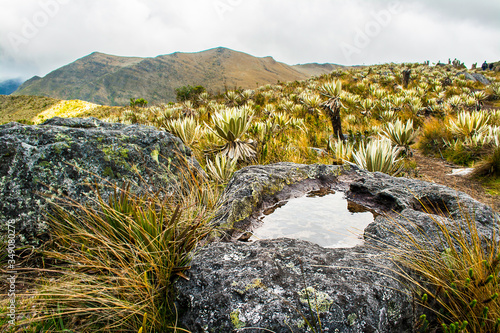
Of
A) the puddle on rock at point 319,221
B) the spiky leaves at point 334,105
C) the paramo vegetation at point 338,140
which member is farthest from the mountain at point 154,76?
the puddle on rock at point 319,221

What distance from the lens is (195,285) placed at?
45.3 inches

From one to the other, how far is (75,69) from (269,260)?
670 feet

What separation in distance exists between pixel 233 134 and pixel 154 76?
448 ft

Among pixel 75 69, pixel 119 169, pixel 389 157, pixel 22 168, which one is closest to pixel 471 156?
pixel 389 157

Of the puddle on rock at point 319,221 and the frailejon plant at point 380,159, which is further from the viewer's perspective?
the frailejon plant at point 380,159

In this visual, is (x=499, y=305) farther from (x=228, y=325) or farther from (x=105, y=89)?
(x=105, y=89)

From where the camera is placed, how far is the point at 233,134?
3836 millimetres

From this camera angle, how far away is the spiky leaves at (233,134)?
12.5 feet

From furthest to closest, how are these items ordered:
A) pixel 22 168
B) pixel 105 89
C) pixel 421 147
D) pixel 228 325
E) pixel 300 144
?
1. pixel 105 89
2. pixel 421 147
3. pixel 300 144
4. pixel 22 168
5. pixel 228 325

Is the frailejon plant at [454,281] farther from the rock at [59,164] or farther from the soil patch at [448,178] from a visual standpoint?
the rock at [59,164]

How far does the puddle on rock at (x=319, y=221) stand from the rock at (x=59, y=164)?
122cm

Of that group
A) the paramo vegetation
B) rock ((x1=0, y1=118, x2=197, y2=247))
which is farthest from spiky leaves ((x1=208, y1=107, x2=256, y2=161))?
rock ((x1=0, y1=118, x2=197, y2=247))

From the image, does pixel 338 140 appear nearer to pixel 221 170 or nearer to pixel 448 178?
pixel 448 178

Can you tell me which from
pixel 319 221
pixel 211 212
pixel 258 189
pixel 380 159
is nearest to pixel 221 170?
pixel 258 189
